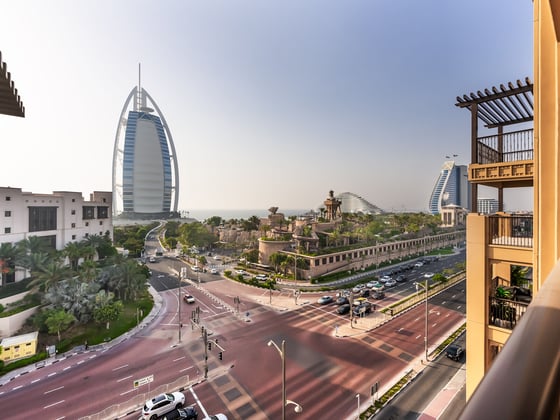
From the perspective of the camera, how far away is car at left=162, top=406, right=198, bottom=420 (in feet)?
52.2

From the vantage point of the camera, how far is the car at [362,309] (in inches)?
1213

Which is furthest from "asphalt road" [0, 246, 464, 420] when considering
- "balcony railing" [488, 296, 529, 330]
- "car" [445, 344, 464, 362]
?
"balcony railing" [488, 296, 529, 330]

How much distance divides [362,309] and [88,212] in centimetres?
4494

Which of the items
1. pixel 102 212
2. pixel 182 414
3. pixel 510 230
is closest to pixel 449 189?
pixel 102 212

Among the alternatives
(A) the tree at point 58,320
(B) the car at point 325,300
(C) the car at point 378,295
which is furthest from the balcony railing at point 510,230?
(A) the tree at point 58,320

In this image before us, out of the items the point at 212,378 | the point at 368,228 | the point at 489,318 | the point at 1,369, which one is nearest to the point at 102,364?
the point at 1,369

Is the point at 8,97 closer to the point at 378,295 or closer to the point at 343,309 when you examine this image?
the point at 343,309

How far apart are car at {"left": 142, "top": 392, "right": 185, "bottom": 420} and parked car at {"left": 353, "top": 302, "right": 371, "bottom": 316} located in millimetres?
19839

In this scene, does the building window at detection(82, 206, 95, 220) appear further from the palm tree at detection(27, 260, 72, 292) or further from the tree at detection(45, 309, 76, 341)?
the tree at detection(45, 309, 76, 341)

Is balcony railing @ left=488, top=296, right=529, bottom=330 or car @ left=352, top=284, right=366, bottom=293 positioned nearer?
balcony railing @ left=488, top=296, right=529, bottom=330

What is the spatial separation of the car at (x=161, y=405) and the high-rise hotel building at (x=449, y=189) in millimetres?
189106

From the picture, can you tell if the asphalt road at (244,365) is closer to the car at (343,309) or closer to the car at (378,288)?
the car at (343,309)

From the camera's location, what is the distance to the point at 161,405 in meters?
16.5

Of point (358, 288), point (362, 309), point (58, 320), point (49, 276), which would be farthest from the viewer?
point (358, 288)
